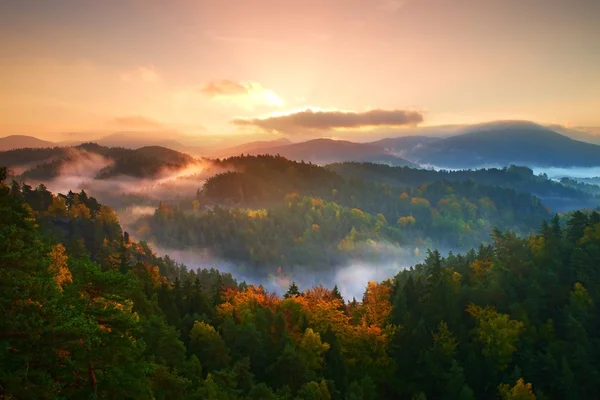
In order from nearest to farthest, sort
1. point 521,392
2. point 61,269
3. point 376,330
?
point 61,269 < point 521,392 < point 376,330

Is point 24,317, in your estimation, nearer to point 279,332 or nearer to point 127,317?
point 127,317

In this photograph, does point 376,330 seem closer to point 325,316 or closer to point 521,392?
point 325,316

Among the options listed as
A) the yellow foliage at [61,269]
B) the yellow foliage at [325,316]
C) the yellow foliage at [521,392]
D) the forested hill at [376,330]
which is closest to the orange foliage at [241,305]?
the forested hill at [376,330]

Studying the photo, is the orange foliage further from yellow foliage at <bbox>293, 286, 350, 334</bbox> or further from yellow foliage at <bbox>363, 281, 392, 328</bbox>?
yellow foliage at <bbox>363, 281, 392, 328</bbox>

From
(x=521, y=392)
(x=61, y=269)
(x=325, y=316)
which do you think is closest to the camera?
(x=61, y=269)

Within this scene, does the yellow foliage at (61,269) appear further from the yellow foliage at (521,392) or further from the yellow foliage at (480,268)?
the yellow foliage at (480,268)

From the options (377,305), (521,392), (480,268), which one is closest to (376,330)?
(377,305)

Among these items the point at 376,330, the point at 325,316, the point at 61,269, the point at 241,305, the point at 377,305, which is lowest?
the point at 376,330

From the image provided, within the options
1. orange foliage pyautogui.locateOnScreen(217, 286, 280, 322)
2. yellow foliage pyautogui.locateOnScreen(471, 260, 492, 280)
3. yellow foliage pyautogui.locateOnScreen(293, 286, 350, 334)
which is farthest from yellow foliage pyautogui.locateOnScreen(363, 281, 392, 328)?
yellow foliage pyautogui.locateOnScreen(471, 260, 492, 280)

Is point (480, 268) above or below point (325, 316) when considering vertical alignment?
above
